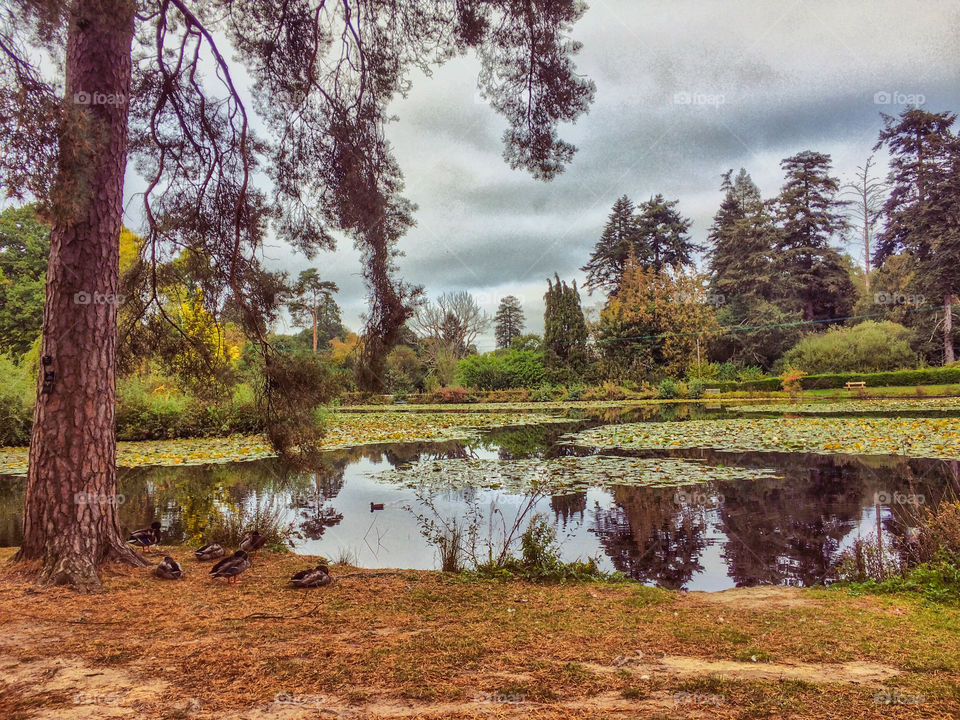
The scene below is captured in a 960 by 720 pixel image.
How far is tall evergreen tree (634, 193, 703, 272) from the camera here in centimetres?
4147

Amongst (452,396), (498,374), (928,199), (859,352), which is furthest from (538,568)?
(928,199)

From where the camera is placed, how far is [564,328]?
34812 millimetres

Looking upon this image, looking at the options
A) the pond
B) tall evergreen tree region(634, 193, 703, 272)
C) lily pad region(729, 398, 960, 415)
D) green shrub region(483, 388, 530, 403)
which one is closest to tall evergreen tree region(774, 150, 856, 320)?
tall evergreen tree region(634, 193, 703, 272)

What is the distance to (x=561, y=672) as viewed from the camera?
2787 mm

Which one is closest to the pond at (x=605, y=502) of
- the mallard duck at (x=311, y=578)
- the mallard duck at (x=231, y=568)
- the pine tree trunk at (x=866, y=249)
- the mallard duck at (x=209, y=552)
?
the mallard duck at (x=209, y=552)

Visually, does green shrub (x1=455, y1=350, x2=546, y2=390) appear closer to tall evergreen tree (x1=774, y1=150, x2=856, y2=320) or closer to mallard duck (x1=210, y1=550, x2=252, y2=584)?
tall evergreen tree (x1=774, y1=150, x2=856, y2=320)

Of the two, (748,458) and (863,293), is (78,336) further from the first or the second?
(863,293)

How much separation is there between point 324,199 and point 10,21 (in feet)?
10.3

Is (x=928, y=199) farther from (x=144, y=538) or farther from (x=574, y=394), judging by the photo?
(x=144, y=538)

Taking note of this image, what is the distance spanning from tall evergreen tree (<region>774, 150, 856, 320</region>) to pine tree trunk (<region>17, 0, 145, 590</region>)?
40132 millimetres

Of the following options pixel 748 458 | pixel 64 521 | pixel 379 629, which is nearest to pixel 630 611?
pixel 379 629

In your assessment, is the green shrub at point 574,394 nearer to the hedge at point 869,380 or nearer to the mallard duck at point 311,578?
the hedge at point 869,380

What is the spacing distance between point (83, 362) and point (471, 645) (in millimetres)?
3732

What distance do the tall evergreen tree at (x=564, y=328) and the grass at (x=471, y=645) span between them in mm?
29817
